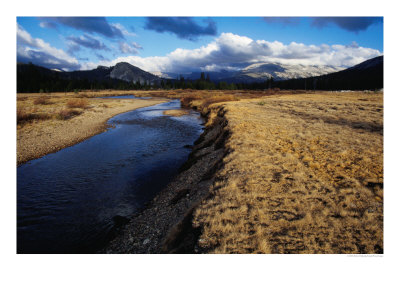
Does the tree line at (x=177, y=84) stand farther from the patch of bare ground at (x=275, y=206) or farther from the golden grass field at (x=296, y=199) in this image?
the patch of bare ground at (x=275, y=206)

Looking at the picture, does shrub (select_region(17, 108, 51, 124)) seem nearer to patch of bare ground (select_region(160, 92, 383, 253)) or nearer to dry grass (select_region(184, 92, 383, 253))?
dry grass (select_region(184, 92, 383, 253))

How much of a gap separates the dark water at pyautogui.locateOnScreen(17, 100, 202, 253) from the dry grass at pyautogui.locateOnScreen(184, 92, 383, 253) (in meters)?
5.89

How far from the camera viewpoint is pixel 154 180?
1412cm

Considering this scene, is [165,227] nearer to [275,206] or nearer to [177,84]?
[275,206]

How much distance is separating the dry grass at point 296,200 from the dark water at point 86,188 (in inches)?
232

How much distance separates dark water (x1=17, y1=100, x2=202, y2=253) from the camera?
8.91 metres

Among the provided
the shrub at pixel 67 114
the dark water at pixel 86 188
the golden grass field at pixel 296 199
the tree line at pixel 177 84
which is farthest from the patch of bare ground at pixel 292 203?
the tree line at pixel 177 84

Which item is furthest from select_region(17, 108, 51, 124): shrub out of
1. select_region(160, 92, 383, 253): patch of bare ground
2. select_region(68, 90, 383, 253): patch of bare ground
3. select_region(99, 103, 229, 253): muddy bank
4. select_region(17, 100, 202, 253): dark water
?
select_region(160, 92, 383, 253): patch of bare ground

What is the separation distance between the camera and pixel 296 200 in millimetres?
6918

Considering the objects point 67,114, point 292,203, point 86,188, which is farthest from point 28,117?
point 292,203

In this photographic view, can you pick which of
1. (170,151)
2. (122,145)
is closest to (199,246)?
→ (170,151)

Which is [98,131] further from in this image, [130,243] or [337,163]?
[337,163]

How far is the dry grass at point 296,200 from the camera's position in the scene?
17.0ft

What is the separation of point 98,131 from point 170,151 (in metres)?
14.6
